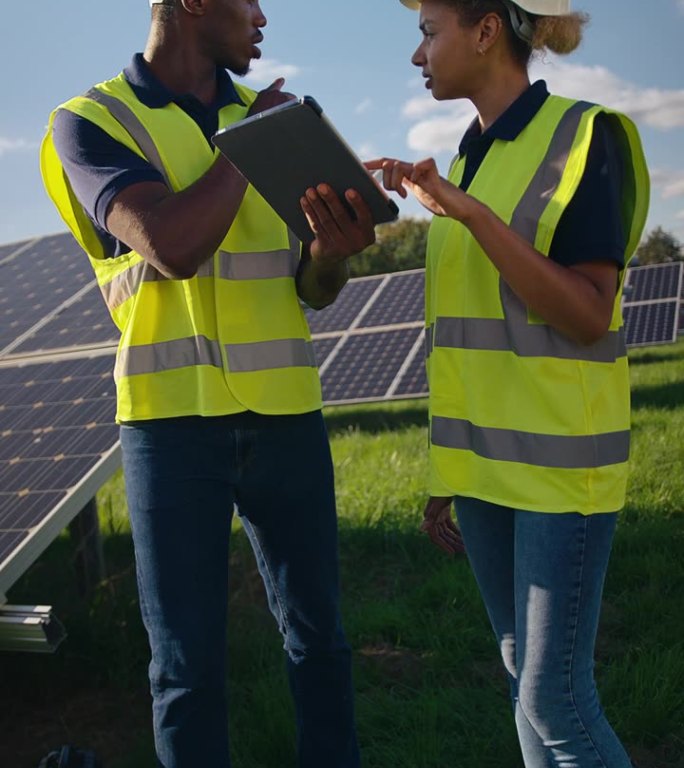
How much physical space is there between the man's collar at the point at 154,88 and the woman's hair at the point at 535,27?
2.33 ft

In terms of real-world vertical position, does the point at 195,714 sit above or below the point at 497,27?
below

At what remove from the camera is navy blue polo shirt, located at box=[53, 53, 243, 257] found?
7.64 ft

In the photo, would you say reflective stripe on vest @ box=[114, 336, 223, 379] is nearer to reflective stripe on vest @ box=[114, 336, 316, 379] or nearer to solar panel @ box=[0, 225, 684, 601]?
reflective stripe on vest @ box=[114, 336, 316, 379]

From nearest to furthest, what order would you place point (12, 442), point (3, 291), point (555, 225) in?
point (555, 225)
point (12, 442)
point (3, 291)

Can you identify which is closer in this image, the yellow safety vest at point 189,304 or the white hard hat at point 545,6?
the white hard hat at point 545,6

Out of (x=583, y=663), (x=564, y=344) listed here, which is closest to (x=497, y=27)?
(x=564, y=344)

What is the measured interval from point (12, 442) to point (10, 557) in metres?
1.19

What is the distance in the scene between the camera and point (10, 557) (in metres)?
3.56

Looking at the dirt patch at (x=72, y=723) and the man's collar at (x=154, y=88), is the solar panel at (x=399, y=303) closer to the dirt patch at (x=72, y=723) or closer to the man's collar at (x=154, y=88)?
the dirt patch at (x=72, y=723)

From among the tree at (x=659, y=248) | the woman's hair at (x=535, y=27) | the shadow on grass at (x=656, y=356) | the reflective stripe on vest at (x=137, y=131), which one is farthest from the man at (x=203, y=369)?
the tree at (x=659, y=248)

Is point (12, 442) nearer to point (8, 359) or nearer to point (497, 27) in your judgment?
point (8, 359)

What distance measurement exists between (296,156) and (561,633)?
3.62 feet

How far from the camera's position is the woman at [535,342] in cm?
203

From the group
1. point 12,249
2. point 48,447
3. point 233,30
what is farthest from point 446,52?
point 12,249
